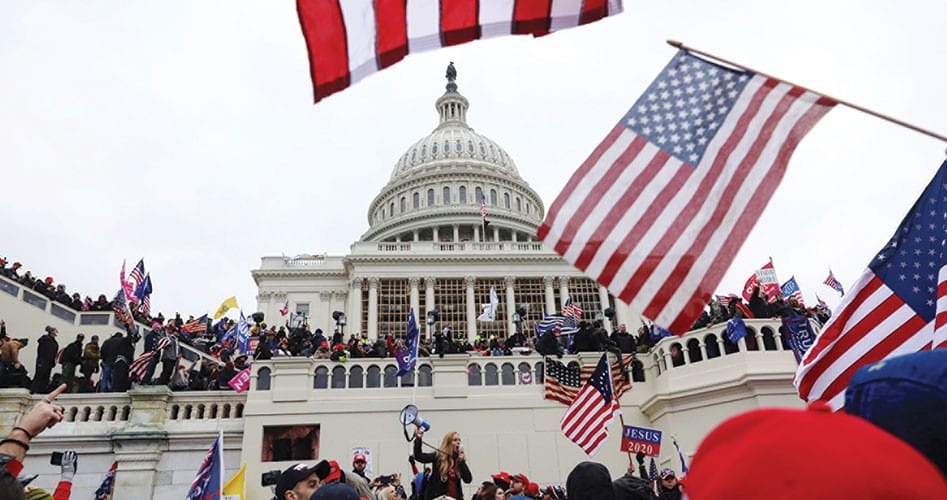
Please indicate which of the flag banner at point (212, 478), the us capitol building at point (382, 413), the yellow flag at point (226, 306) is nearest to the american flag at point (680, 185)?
the flag banner at point (212, 478)

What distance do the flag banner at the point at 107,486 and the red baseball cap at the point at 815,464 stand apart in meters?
15.7

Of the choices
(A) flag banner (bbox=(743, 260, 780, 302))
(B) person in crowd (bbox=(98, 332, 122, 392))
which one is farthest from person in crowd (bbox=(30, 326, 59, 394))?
(A) flag banner (bbox=(743, 260, 780, 302))

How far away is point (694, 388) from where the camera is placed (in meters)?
16.4

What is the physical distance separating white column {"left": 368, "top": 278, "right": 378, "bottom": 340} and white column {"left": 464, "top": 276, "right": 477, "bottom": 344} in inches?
280

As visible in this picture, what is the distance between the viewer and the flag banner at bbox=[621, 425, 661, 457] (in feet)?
40.1

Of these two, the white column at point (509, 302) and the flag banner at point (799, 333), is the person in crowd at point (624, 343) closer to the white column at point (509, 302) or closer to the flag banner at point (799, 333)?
the flag banner at point (799, 333)

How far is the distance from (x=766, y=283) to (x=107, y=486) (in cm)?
2363

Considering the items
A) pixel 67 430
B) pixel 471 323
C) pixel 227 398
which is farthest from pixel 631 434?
pixel 471 323

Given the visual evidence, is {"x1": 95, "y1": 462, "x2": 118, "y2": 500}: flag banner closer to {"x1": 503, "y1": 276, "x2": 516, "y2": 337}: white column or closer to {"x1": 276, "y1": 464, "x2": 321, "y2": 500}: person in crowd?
{"x1": 276, "y1": 464, "x2": 321, "y2": 500}: person in crowd

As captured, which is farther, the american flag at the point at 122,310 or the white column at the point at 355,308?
the white column at the point at 355,308

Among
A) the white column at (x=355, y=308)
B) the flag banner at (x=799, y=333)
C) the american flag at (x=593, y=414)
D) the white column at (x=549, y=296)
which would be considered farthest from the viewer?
the white column at (x=549, y=296)

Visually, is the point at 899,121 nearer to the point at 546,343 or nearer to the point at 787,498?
the point at 787,498

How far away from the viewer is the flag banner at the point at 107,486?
13969mm

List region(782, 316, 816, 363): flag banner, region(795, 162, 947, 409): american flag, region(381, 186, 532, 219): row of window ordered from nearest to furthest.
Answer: region(795, 162, 947, 409): american flag → region(782, 316, 816, 363): flag banner → region(381, 186, 532, 219): row of window
